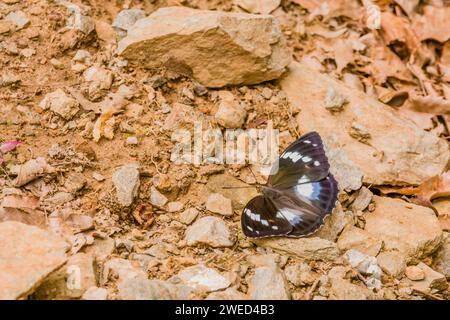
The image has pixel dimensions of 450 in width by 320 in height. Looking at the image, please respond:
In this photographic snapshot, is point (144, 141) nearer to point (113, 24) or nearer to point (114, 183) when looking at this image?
point (114, 183)

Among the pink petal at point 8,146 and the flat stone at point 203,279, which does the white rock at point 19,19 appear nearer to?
the pink petal at point 8,146

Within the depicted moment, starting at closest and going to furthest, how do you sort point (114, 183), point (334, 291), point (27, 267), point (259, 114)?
point (27, 267) < point (334, 291) < point (114, 183) < point (259, 114)

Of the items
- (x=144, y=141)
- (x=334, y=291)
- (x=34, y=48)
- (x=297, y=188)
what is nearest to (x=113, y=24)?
(x=34, y=48)

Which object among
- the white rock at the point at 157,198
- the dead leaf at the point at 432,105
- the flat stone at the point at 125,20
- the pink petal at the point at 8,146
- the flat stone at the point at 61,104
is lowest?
the dead leaf at the point at 432,105

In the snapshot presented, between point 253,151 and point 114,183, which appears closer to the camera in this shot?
point 114,183

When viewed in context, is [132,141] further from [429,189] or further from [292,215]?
[429,189]

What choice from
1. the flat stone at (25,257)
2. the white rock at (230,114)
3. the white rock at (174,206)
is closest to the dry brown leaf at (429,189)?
the white rock at (230,114)

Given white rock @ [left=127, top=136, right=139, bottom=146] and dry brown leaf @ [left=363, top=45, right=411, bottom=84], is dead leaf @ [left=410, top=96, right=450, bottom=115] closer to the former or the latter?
dry brown leaf @ [left=363, top=45, right=411, bottom=84]
